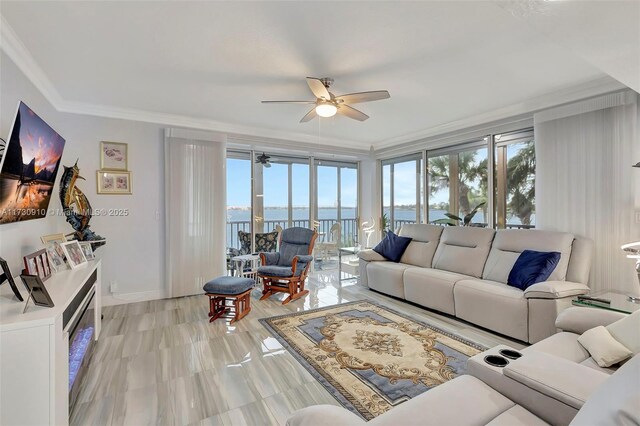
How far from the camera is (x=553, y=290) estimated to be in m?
2.49

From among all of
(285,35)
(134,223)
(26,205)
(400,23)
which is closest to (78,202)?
(134,223)

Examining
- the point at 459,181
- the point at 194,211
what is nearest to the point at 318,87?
the point at 194,211

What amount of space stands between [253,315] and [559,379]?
9.57 ft

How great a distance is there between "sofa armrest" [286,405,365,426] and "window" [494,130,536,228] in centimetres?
382

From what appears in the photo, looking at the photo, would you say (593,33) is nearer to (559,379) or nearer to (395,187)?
(559,379)

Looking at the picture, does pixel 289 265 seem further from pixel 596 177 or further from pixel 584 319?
pixel 596 177

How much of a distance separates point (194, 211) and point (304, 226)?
2.27m

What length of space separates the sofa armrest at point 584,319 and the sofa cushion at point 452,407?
1.10 meters

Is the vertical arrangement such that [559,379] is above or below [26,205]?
below

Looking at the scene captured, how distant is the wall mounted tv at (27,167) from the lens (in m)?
1.85

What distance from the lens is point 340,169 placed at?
243 inches

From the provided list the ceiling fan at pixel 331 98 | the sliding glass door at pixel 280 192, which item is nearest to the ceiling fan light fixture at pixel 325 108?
the ceiling fan at pixel 331 98

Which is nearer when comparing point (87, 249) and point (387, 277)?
point (87, 249)

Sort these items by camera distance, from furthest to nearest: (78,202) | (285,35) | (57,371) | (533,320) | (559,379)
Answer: (78,202)
(533,320)
(285,35)
(57,371)
(559,379)
